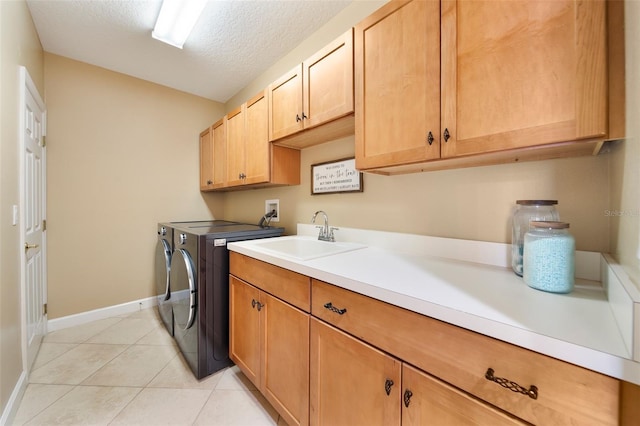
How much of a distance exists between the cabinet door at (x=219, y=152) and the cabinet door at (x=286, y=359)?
160 centimetres

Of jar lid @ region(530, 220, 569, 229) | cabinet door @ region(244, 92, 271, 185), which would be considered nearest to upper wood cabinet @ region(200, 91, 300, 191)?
cabinet door @ region(244, 92, 271, 185)

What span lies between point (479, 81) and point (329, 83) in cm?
77

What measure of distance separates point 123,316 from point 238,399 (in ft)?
6.13

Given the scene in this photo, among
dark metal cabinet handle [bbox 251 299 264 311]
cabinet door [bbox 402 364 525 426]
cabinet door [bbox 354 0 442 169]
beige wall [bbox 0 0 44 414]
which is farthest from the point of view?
dark metal cabinet handle [bbox 251 299 264 311]

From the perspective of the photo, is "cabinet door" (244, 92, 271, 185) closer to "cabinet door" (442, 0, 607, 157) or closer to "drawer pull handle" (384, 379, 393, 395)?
"cabinet door" (442, 0, 607, 157)

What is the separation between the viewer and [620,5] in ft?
2.13

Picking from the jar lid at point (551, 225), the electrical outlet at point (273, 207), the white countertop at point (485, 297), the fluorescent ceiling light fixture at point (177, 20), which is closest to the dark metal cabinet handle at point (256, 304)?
the white countertop at point (485, 297)

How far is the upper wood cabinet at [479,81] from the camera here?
0.68m

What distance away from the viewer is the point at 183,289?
5.79 ft

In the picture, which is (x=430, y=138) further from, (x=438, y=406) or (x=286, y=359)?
(x=286, y=359)

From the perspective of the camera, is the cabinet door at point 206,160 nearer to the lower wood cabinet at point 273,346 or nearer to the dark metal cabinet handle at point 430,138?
the lower wood cabinet at point 273,346

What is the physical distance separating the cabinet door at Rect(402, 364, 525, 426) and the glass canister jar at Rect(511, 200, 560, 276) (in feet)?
1.71

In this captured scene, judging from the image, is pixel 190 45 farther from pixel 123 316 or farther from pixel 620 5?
pixel 123 316

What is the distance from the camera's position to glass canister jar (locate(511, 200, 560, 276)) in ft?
2.92
